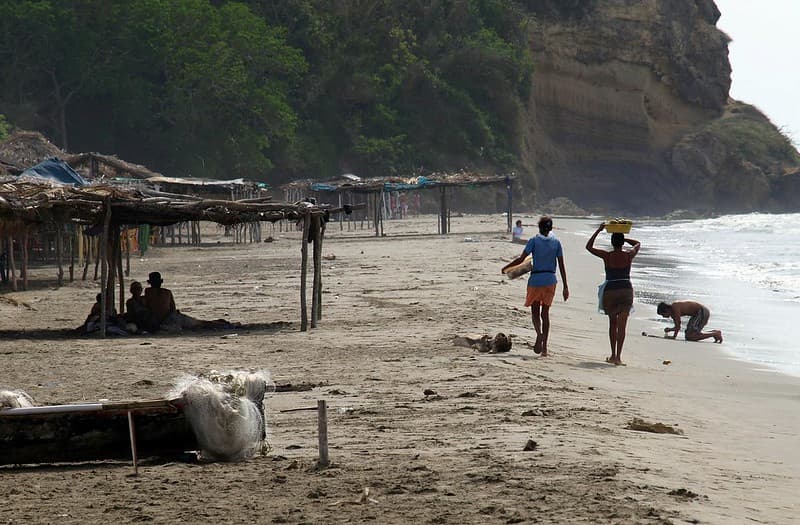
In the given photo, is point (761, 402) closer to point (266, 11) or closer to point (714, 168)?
point (266, 11)

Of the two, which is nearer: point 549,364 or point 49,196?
point 549,364

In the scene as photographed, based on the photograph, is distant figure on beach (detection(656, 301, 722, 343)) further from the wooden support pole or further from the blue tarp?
the blue tarp

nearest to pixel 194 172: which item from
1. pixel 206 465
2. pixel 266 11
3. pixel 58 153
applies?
pixel 266 11

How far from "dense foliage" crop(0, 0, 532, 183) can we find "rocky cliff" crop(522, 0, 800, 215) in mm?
7270

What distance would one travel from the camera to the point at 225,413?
6430 millimetres

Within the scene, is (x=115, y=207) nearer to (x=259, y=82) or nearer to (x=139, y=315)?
(x=139, y=315)

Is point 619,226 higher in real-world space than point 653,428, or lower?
higher

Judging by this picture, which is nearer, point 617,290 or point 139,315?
point 617,290

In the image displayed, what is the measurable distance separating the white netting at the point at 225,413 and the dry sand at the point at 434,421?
0.14 meters

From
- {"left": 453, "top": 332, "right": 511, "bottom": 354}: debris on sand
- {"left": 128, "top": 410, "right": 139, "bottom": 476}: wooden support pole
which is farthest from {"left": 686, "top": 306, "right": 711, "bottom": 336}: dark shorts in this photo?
{"left": 128, "top": 410, "right": 139, "bottom": 476}: wooden support pole

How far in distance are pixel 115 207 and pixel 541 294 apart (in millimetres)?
5484

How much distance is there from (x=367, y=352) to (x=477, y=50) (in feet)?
174

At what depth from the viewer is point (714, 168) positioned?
7256cm

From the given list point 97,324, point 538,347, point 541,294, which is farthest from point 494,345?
point 97,324
